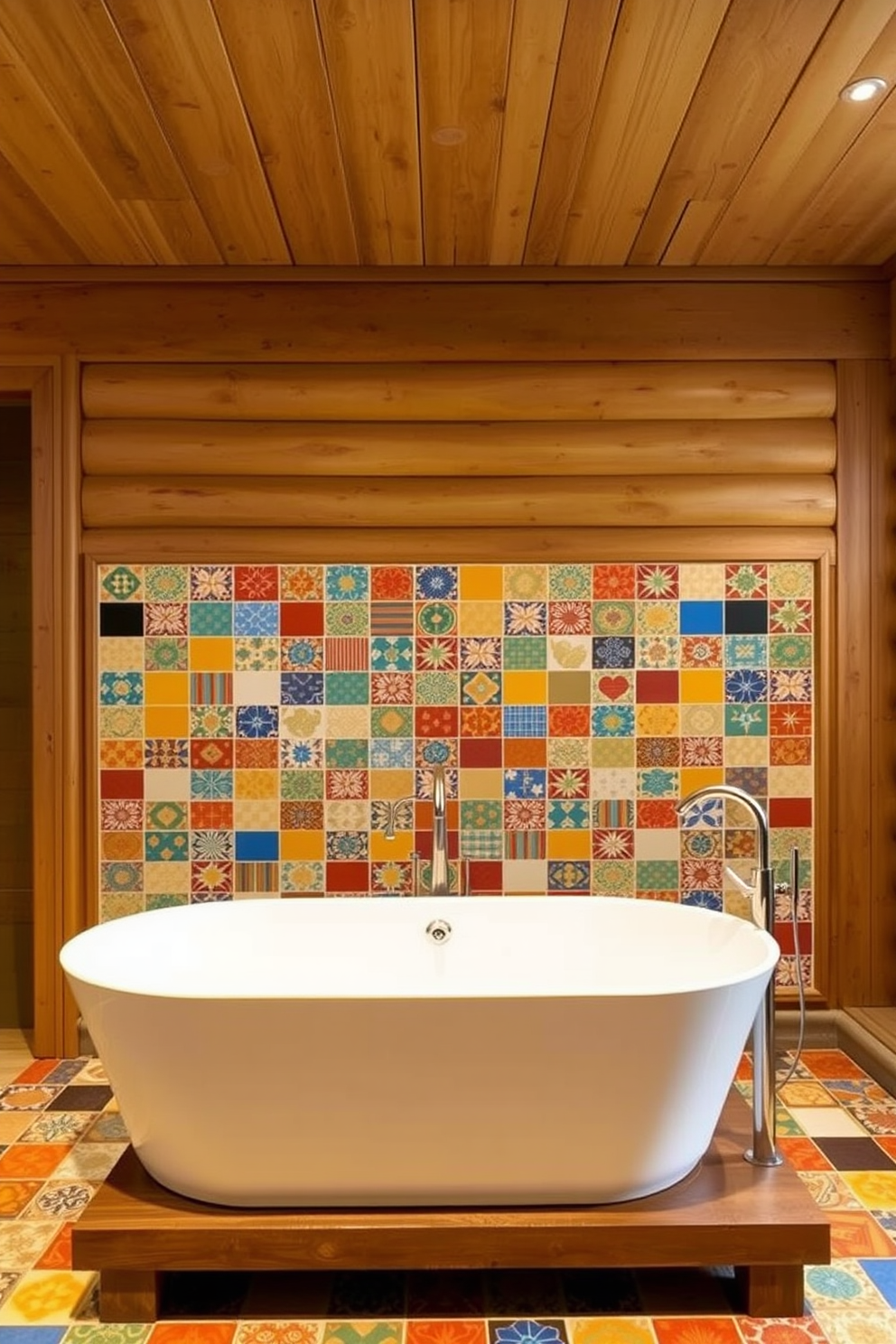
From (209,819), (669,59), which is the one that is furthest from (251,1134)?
(669,59)

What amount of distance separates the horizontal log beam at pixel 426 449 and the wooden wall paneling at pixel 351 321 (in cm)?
22

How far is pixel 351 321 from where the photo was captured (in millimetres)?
3160

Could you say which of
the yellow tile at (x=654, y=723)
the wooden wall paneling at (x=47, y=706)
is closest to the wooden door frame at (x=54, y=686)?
the wooden wall paneling at (x=47, y=706)

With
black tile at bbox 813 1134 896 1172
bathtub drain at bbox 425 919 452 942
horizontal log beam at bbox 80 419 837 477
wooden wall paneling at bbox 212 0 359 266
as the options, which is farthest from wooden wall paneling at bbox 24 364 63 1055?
black tile at bbox 813 1134 896 1172

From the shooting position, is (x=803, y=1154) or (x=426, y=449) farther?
(x=426, y=449)

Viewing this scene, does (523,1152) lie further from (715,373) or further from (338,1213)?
(715,373)

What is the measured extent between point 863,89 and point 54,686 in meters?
2.73

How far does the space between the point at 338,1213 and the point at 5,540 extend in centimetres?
291

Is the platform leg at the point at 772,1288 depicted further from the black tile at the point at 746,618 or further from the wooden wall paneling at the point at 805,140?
the wooden wall paneling at the point at 805,140

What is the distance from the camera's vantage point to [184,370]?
318cm

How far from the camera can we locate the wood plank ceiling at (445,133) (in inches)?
78.5

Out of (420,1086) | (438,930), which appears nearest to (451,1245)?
(420,1086)

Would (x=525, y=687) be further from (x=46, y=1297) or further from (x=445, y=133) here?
(x=46, y=1297)

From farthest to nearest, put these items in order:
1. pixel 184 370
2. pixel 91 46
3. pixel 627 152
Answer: pixel 184 370
pixel 627 152
pixel 91 46
